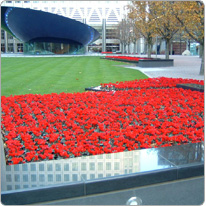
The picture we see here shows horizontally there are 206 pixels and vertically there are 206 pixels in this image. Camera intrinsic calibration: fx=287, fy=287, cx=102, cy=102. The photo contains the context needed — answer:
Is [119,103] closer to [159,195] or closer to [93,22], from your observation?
[159,195]

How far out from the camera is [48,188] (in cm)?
354

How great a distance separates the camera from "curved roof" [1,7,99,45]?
44.0m

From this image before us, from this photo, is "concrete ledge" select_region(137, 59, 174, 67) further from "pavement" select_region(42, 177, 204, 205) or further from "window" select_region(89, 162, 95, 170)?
"pavement" select_region(42, 177, 204, 205)

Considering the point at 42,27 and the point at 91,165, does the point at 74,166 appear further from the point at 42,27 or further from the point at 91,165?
the point at 42,27

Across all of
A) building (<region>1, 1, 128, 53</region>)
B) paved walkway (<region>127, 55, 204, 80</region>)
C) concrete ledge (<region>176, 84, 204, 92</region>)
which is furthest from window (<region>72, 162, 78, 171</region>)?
building (<region>1, 1, 128, 53</region>)

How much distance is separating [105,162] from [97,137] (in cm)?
121

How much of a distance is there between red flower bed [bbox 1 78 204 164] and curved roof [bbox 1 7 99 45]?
1444 inches

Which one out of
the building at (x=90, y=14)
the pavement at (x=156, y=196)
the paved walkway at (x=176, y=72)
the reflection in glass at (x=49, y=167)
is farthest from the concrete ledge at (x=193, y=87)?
the building at (x=90, y=14)

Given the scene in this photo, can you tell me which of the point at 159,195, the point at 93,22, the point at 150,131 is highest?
the point at 93,22

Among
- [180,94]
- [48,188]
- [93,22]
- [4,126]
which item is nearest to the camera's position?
[48,188]

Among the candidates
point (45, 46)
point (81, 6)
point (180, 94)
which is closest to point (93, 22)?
point (81, 6)

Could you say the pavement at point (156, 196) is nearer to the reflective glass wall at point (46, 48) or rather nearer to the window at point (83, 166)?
the window at point (83, 166)

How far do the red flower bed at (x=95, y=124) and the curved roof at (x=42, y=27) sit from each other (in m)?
36.7

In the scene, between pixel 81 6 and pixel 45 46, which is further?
pixel 81 6
